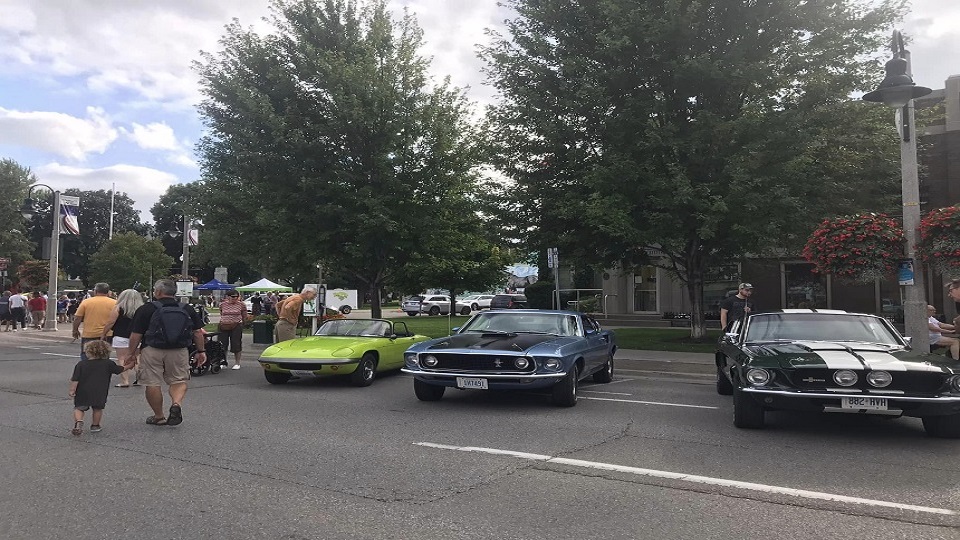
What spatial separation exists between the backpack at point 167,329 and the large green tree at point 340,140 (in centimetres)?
1081

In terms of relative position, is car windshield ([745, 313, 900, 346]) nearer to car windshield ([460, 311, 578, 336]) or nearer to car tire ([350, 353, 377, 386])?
car windshield ([460, 311, 578, 336])

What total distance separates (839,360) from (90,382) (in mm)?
7825

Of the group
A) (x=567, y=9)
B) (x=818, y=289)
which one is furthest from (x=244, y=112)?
(x=818, y=289)

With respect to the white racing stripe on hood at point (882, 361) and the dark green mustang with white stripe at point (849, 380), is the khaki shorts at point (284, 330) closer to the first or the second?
the dark green mustang with white stripe at point (849, 380)

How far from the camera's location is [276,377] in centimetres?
1149

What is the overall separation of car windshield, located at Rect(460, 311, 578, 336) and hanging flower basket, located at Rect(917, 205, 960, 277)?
543 cm

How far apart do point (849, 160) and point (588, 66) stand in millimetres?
7145

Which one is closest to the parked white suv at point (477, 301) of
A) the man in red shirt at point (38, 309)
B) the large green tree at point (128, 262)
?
the man in red shirt at point (38, 309)

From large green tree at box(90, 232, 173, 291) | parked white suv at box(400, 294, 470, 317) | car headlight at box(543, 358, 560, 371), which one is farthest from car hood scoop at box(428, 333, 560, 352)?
large green tree at box(90, 232, 173, 291)

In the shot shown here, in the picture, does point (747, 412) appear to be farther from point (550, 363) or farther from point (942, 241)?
point (942, 241)

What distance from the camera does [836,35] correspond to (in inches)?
632

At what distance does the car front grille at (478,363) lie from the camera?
8.68 metres

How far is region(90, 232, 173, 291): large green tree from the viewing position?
199 ft

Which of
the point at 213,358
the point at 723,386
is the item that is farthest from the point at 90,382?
the point at 723,386
